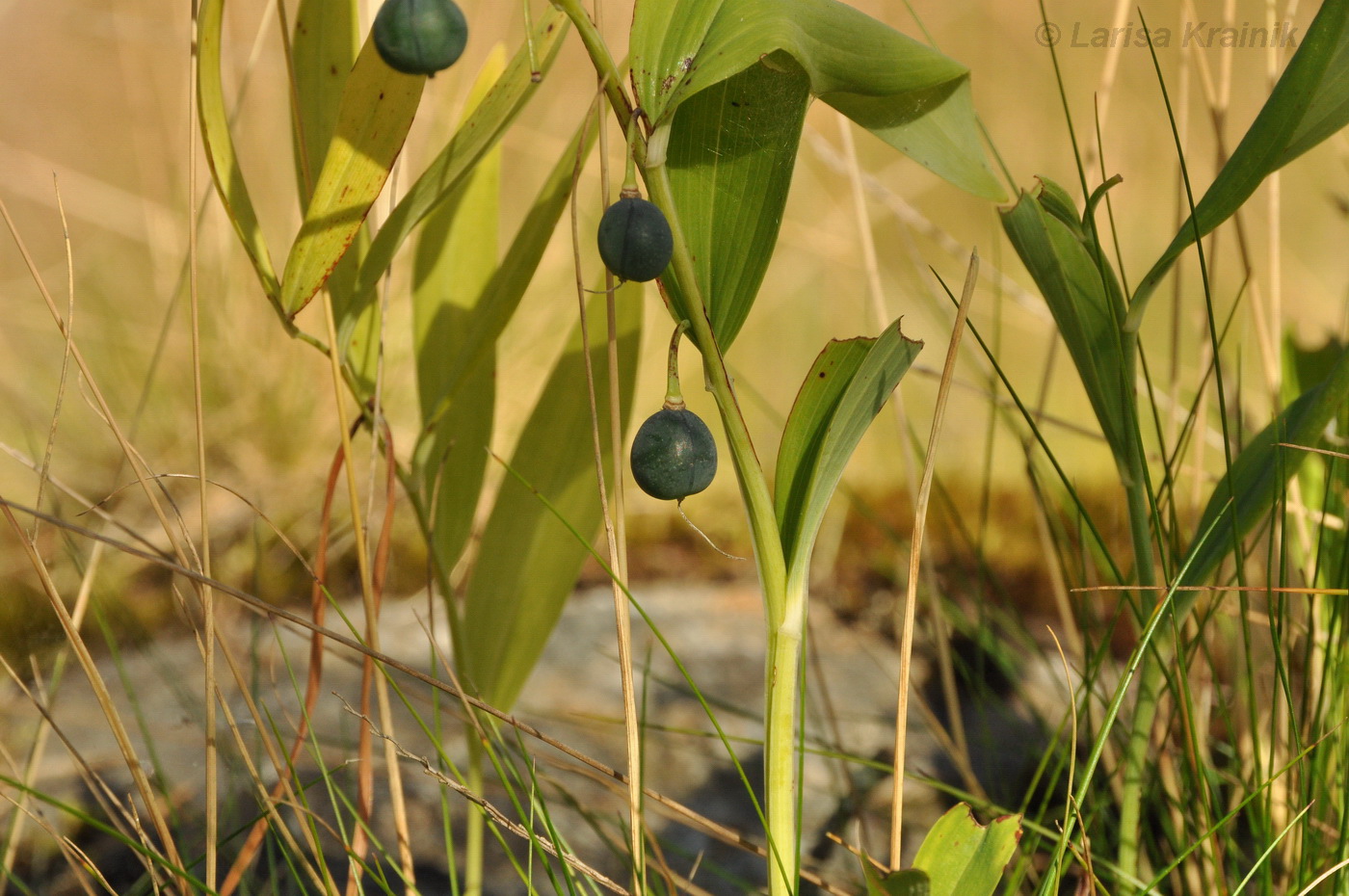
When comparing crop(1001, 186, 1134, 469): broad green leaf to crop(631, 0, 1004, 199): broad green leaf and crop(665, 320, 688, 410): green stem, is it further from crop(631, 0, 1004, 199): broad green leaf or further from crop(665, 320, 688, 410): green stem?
crop(665, 320, 688, 410): green stem

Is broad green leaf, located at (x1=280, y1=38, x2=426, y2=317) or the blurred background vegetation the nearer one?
broad green leaf, located at (x1=280, y1=38, x2=426, y2=317)

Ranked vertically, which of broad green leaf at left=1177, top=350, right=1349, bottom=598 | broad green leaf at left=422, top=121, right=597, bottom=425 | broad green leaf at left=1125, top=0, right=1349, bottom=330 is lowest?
broad green leaf at left=1177, top=350, right=1349, bottom=598

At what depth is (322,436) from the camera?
141 cm

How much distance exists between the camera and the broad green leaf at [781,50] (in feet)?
1.10

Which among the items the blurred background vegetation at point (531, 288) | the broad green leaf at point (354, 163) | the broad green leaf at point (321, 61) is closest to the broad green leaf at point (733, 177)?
the broad green leaf at point (354, 163)

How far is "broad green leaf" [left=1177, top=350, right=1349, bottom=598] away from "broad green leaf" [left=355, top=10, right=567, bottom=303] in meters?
0.36

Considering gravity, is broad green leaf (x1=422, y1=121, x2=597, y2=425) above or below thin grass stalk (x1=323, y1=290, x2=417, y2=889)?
above

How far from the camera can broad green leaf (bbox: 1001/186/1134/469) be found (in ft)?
1.39

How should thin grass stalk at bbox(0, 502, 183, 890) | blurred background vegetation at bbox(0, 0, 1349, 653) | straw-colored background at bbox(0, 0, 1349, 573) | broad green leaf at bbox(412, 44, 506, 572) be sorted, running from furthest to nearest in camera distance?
straw-colored background at bbox(0, 0, 1349, 573), blurred background vegetation at bbox(0, 0, 1349, 653), broad green leaf at bbox(412, 44, 506, 572), thin grass stalk at bbox(0, 502, 183, 890)

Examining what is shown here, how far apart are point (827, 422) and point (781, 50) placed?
15cm

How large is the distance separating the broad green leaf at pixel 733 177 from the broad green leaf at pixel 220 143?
199mm

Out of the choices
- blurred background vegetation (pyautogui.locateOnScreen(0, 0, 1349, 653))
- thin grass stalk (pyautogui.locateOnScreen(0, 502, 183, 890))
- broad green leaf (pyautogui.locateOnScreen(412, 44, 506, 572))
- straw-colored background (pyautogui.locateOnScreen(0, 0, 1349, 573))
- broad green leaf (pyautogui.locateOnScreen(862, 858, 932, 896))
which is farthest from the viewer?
straw-colored background (pyautogui.locateOnScreen(0, 0, 1349, 573))

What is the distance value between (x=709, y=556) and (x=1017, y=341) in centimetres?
79

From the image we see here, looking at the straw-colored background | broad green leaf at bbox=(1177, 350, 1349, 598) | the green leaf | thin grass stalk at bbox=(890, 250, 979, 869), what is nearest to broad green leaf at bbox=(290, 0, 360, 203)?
the green leaf
